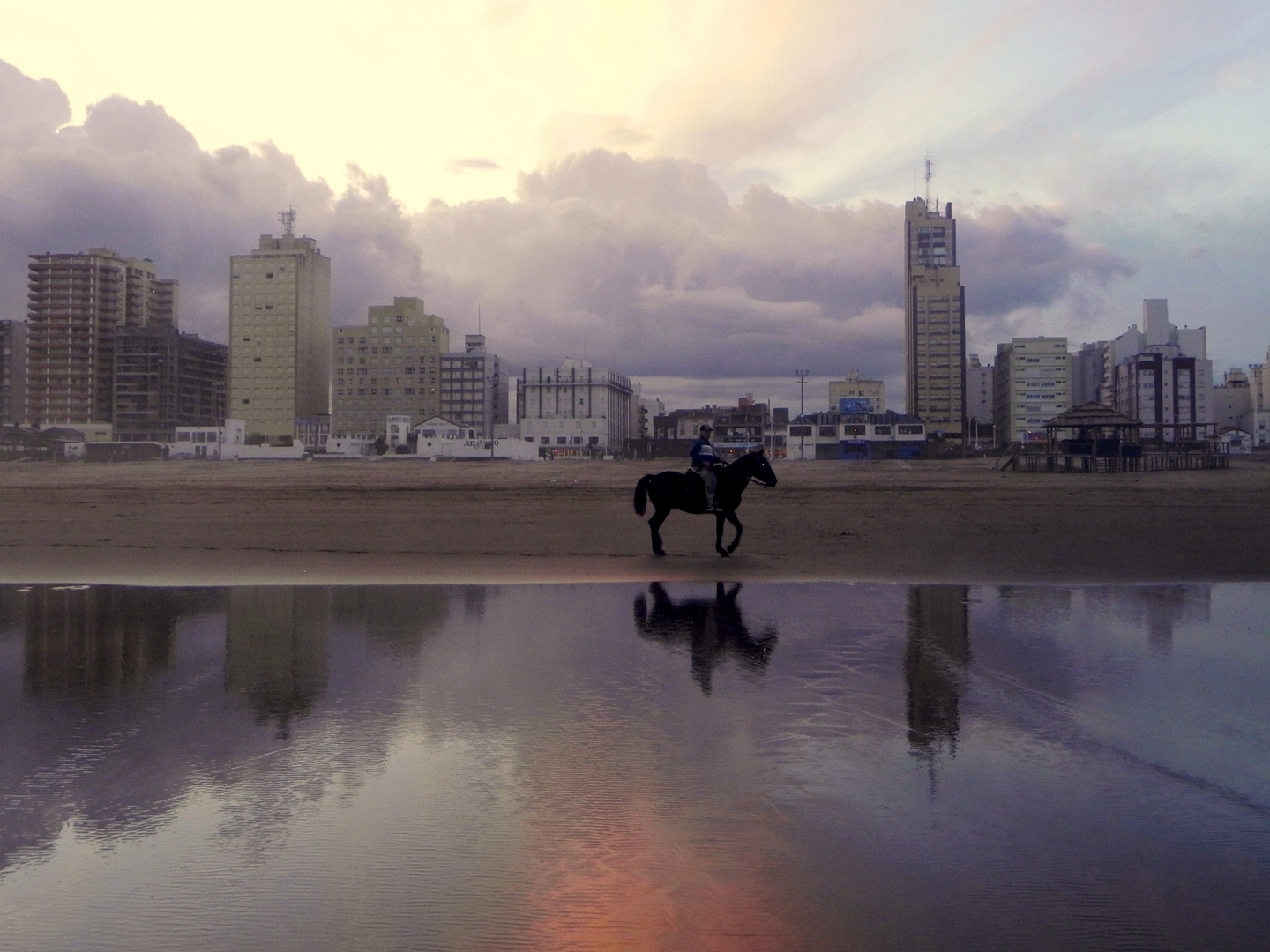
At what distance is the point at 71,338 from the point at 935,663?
14324cm

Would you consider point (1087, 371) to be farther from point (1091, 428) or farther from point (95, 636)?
point (95, 636)

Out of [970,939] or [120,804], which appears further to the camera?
[120,804]

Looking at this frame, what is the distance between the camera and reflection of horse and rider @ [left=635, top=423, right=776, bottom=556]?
48.2ft

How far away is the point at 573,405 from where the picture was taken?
112 metres

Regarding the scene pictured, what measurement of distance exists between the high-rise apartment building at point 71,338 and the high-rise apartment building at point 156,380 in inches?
99.4

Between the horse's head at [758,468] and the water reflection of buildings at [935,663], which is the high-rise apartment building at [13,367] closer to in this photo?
the horse's head at [758,468]

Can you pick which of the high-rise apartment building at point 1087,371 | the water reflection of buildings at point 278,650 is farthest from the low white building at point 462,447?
the high-rise apartment building at point 1087,371

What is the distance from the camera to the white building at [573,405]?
103m

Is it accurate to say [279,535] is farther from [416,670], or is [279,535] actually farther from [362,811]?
[362,811]

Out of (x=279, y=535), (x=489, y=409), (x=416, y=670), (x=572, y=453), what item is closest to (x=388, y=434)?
(x=572, y=453)

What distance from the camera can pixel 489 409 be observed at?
143m

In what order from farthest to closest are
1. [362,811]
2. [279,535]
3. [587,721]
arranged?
[279,535]
[587,721]
[362,811]

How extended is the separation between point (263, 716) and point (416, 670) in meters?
1.38

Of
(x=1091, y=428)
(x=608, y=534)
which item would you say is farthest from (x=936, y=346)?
(x=608, y=534)
